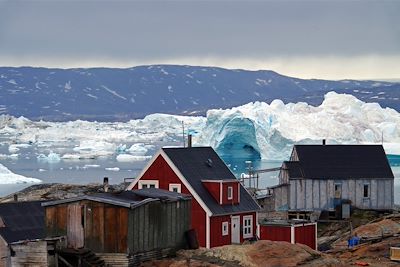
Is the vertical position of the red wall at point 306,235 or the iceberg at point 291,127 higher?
the iceberg at point 291,127

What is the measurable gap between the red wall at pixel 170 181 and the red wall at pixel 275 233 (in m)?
1.79

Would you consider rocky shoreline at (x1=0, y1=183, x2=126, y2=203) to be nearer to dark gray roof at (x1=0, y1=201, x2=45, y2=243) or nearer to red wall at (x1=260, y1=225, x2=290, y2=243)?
red wall at (x1=260, y1=225, x2=290, y2=243)

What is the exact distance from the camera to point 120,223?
20781 millimetres

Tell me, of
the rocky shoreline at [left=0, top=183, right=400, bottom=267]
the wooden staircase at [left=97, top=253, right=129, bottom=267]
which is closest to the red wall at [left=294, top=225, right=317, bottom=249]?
the rocky shoreline at [left=0, top=183, right=400, bottom=267]

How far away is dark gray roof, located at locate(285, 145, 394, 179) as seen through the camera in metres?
37.4

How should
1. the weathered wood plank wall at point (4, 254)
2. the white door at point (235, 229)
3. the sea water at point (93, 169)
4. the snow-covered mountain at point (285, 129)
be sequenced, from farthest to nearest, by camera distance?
the snow-covered mountain at point (285, 129)
the sea water at point (93, 169)
the white door at point (235, 229)
the weathered wood plank wall at point (4, 254)

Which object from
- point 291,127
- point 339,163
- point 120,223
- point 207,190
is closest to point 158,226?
point 120,223

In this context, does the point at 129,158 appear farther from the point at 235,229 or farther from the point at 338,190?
the point at 235,229

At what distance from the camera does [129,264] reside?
20766 mm

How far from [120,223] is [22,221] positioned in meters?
5.40

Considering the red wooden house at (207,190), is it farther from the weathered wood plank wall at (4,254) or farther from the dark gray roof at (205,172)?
the weathered wood plank wall at (4,254)

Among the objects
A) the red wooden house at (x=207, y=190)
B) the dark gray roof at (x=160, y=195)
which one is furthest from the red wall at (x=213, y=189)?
the dark gray roof at (x=160, y=195)

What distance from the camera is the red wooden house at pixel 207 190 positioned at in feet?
88.7

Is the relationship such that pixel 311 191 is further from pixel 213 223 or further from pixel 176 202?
pixel 176 202
